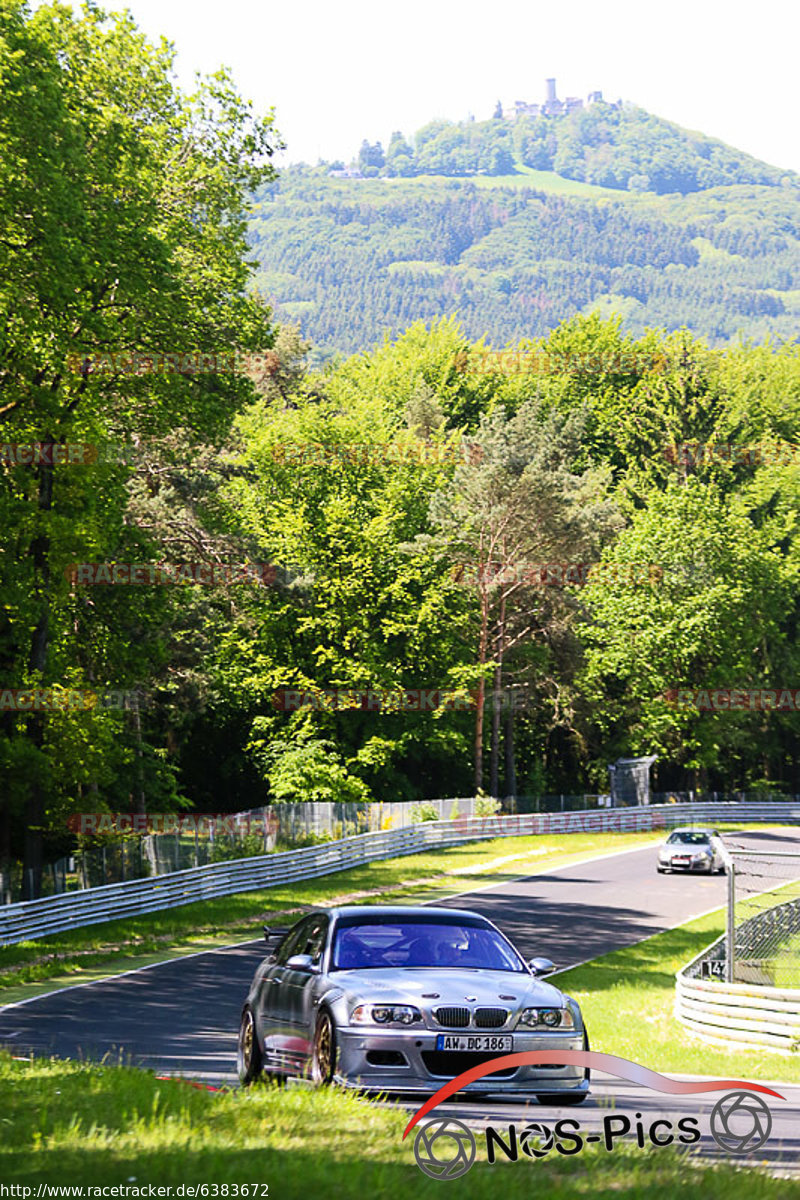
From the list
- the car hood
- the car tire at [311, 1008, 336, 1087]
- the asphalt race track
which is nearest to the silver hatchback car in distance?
the asphalt race track

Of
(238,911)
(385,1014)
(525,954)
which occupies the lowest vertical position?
(238,911)

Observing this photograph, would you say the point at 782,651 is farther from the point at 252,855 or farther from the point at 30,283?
the point at 30,283

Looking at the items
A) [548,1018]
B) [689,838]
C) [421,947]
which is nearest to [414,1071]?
[548,1018]

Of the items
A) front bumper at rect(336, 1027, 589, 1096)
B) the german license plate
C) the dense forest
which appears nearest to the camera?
front bumper at rect(336, 1027, 589, 1096)

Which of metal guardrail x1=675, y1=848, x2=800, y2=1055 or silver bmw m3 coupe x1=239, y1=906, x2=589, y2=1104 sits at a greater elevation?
silver bmw m3 coupe x1=239, y1=906, x2=589, y2=1104

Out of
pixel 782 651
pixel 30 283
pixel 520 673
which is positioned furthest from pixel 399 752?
pixel 30 283

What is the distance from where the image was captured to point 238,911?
3225cm

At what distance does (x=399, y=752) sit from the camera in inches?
2350

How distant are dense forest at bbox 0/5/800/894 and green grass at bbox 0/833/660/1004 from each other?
3262mm

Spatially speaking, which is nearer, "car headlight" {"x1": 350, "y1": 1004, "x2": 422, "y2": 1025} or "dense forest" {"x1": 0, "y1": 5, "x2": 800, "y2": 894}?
"car headlight" {"x1": 350, "y1": 1004, "x2": 422, "y2": 1025}

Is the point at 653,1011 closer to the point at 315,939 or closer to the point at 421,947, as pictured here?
the point at 315,939

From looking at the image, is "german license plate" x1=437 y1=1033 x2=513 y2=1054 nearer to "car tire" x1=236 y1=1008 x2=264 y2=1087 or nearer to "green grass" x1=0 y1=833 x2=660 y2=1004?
"car tire" x1=236 y1=1008 x2=264 y2=1087

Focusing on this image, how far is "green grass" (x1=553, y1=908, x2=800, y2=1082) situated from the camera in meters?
15.0

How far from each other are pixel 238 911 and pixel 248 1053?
21.5 m
